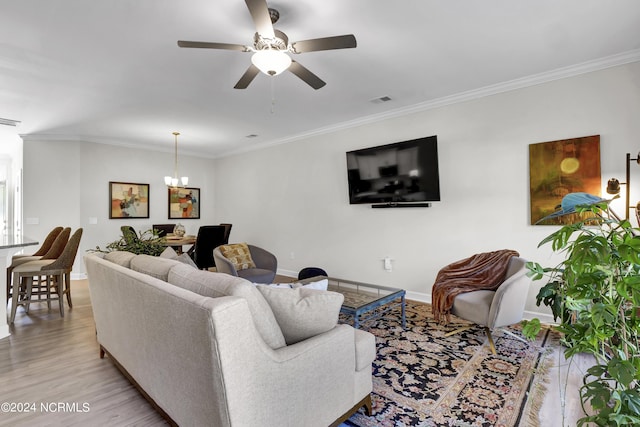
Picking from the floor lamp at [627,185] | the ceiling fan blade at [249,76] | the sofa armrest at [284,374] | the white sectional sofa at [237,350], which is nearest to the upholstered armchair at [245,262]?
the white sectional sofa at [237,350]

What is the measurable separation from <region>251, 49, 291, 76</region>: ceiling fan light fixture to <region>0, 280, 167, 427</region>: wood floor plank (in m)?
2.29

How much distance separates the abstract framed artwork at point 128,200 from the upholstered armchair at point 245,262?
328 centimetres

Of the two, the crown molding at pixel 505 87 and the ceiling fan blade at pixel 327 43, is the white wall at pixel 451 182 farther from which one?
the ceiling fan blade at pixel 327 43

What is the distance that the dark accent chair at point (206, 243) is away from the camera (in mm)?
4971

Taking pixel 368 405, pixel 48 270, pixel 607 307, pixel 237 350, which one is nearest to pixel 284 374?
pixel 237 350

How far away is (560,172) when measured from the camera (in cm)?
325

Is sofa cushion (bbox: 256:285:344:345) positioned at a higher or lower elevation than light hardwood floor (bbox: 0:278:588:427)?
higher

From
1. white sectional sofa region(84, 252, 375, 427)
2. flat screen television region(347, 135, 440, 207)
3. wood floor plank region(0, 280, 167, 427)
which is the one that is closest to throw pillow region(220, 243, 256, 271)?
wood floor plank region(0, 280, 167, 427)

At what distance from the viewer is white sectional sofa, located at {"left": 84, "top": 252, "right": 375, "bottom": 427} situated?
121 cm

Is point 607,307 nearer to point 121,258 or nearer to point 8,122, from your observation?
point 121,258

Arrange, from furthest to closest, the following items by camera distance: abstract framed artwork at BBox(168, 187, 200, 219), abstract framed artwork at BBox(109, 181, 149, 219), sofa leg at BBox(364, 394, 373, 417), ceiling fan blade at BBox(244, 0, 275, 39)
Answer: abstract framed artwork at BBox(168, 187, 200, 219) < abstract framed artwork at BBox(109, 181, 149, 219) < sofa leg at BBox(364, 394, 373, 417) < ceiling fan blade at BBox(244, 0, 275, 39)

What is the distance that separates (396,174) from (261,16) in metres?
2.92

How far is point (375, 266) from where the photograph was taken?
15.5 feet

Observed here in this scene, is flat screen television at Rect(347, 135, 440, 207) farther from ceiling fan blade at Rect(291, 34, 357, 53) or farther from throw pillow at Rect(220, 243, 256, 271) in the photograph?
ceiling fan blade at Rect(291, 34, 357, 53)
